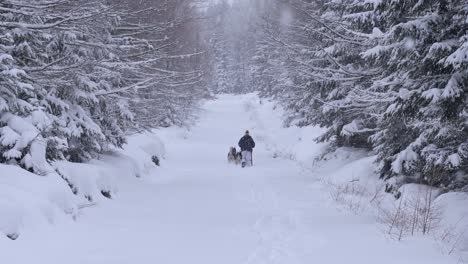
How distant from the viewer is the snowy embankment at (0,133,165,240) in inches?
285

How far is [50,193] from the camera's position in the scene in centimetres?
881

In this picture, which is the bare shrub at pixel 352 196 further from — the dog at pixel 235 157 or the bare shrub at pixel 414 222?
the dog at pixel 235 157

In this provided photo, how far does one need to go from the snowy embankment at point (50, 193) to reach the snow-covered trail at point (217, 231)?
0.23 m

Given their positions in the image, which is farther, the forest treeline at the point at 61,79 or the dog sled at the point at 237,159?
the dog sled at the point at 237,159

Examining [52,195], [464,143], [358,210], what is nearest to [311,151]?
[358,210]

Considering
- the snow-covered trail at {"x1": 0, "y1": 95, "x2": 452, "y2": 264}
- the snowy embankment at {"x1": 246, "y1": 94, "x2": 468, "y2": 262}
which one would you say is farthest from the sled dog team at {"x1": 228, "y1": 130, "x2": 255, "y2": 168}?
the snow-covered trail at {"x1": 0, "y1": 95, "x2": 452, "y2": 264}

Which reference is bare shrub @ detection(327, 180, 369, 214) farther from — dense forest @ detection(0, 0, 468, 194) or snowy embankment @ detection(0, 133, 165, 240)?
snowy embankment @ detection(0, 133, 165, 240)

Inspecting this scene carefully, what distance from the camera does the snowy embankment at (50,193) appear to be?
23.8ft

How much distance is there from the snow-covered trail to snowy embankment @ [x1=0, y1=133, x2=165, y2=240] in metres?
0.23

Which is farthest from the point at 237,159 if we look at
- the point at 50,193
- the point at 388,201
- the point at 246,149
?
the point at 50,193


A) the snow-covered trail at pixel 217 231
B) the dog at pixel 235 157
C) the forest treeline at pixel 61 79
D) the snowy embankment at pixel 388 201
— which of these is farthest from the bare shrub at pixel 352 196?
the dog at pixel 235 157

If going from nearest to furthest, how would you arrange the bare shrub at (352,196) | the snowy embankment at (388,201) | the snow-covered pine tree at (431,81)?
1. the snow-covered pine tree at (431,81)
2. the snowy embankment at (388,201)
3. the bare shrub at (352,196)

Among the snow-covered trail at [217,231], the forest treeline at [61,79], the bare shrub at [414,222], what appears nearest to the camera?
the snow-covered trail at [217,231]

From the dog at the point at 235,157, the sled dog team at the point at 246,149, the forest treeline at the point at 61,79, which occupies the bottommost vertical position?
the dog at the point at 235,157
